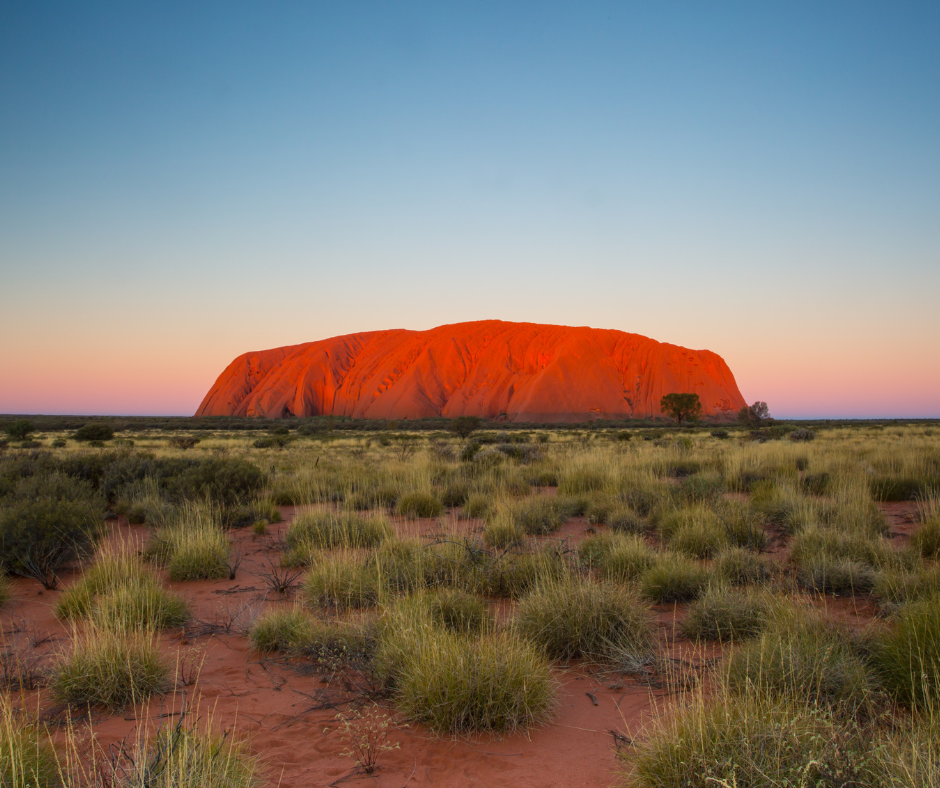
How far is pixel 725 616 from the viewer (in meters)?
3.82

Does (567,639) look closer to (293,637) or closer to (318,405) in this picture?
(293,637)

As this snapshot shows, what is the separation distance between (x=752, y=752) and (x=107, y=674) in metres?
3.32

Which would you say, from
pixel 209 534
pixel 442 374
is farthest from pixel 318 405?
pixel 209 534

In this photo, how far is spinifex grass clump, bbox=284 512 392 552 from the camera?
6498mm

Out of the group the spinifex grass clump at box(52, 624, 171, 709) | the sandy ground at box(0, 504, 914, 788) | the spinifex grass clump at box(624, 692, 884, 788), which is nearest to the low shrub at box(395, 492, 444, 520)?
the sandy ground at box(0, 504, 914, 788)

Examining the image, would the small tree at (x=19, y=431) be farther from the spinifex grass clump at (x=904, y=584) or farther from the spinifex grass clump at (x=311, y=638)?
the spinifex grass clump at (x=904, y=584)

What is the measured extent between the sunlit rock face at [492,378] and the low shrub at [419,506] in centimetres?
5525

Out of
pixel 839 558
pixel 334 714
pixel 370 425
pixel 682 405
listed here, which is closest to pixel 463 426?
pixel 839 558

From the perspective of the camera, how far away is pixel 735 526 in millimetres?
6336

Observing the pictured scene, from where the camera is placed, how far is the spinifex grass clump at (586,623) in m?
3.71

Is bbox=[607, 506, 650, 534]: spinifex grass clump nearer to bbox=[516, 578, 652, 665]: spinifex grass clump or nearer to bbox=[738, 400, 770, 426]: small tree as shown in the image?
bbox=[516, 578, 652, 665]: spinifex grass clump

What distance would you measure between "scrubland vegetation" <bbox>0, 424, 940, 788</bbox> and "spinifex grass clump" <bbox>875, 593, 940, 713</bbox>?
0.02 meters

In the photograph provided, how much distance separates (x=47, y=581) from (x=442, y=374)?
69.1 m

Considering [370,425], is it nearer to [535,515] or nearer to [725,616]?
[535,515]
